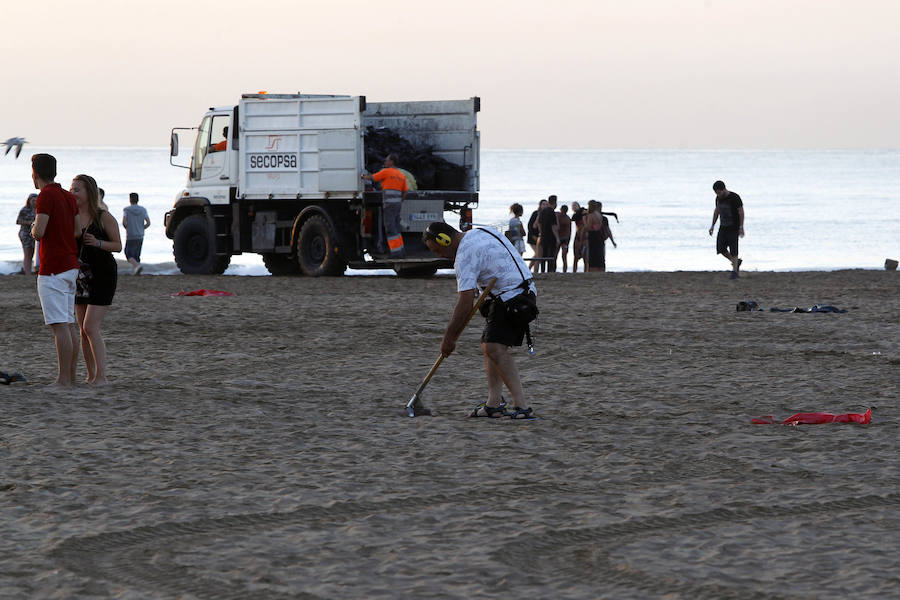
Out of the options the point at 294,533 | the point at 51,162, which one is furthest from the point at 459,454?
the point at 51,162

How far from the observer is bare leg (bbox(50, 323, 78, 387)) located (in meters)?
9.48

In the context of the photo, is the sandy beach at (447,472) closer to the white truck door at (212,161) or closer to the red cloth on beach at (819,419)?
the red cloth on beach at (819,419)

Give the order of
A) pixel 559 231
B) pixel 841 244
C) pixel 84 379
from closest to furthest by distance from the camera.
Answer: pixel 84 379
pixel 559 231
pixel 841 244

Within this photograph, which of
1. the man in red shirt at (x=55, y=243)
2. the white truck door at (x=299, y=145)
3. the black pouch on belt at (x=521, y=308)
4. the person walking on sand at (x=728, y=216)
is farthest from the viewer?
the white truck door at (x=299, y=145)

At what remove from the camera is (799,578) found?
15.8ft

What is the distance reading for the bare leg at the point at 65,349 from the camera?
9477 millimetres

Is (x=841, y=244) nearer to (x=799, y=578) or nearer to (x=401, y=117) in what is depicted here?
(x=401, y=117)

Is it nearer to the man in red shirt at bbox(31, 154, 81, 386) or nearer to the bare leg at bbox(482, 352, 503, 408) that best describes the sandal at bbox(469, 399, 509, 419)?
the bare leg at bbox(482, 352, 503, 408)

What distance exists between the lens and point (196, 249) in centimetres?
2491

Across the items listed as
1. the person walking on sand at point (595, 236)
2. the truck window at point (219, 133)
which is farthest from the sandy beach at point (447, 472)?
the person walking on sand at point (595, 236)

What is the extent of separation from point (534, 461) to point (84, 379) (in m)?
4.76

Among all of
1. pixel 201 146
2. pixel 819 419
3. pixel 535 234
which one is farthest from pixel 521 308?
pixel 535 234

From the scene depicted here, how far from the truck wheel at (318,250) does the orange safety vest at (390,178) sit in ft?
5.36

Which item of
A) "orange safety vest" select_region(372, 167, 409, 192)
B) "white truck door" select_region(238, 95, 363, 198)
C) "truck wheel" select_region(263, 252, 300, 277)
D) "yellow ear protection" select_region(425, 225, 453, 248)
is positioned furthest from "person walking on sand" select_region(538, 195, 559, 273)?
"yellow ear protection" select_region(425, 225, 453, 248)
